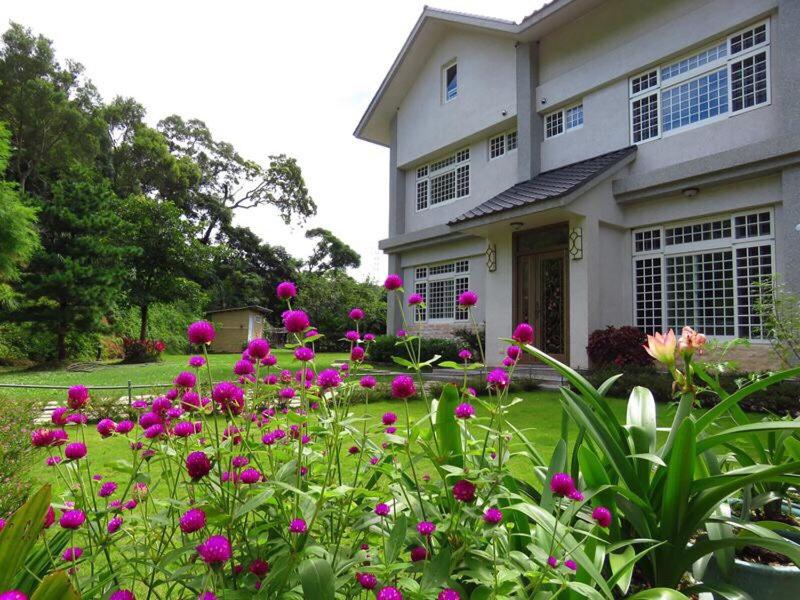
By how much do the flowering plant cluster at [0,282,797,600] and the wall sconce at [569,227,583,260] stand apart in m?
8.12

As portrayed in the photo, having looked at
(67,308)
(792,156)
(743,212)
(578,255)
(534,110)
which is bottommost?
(67,308)

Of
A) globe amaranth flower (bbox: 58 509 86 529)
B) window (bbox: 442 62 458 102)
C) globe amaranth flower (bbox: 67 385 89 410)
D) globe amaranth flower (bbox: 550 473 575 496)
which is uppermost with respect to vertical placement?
window (bbox: 442 62 458 102)

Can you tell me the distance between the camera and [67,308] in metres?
16.1

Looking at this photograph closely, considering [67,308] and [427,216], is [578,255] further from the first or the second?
[67,308]

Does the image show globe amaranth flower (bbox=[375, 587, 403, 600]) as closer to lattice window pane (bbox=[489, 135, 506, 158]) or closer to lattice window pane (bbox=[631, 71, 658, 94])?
lattice window pane (bbox=[631, 71, 658, 94])

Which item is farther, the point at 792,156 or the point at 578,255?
the point at 578,255

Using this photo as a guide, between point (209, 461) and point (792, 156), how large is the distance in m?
10.2

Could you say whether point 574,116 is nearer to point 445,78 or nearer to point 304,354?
point 445,78

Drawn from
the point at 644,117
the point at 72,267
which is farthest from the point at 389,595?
the point at 72,267

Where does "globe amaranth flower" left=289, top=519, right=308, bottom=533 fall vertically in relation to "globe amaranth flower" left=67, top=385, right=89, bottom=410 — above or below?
below

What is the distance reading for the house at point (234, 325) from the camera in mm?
29875

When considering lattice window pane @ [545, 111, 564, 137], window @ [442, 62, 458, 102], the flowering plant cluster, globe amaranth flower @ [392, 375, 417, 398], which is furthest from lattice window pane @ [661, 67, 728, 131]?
globe amaranth flower @ [392, 375, 417, 398]

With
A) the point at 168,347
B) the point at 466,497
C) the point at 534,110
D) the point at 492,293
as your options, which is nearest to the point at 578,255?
the point at 492,293

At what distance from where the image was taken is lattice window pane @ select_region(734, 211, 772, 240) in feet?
28.1
